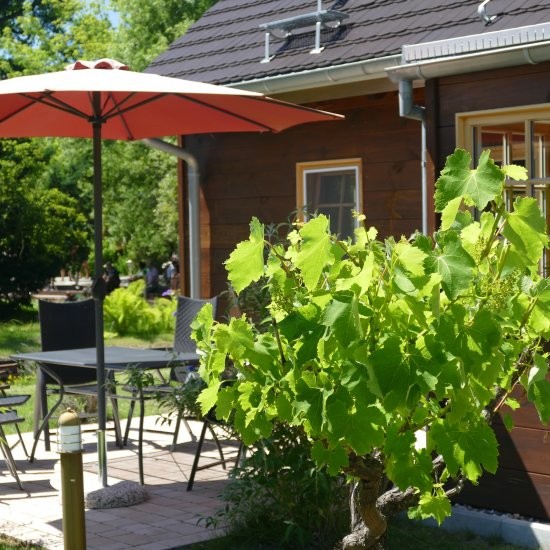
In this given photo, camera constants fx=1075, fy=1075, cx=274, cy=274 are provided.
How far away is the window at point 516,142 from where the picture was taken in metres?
6.22

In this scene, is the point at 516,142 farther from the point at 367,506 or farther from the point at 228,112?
the point at 367,506

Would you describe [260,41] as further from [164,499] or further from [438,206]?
[438,206]

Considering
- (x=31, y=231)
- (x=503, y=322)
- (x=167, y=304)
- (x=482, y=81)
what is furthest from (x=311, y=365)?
(x=31, y=231)

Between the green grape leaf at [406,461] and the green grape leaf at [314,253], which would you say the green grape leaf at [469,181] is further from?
the green grape leaf at [406,461]

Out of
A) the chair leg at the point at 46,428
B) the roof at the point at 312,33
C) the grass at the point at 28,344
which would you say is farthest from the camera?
the grass at the point at 28,344

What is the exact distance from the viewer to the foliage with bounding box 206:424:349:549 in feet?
17.6

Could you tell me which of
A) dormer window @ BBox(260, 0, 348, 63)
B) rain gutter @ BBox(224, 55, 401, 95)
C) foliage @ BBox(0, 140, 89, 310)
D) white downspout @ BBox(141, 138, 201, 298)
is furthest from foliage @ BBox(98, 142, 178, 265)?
rain gutter @ BBox(224, 55, 401, 95)

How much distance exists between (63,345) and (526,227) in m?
6.24

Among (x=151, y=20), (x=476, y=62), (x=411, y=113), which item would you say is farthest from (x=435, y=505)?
(x=151, y=20)

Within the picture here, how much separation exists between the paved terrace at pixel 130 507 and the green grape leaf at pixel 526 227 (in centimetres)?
341

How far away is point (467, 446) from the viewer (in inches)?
108

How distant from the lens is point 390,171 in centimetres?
831

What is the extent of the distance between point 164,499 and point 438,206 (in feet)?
14.0

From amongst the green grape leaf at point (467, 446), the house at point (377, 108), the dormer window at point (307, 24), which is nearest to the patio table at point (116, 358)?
the house at point (377, 108)
